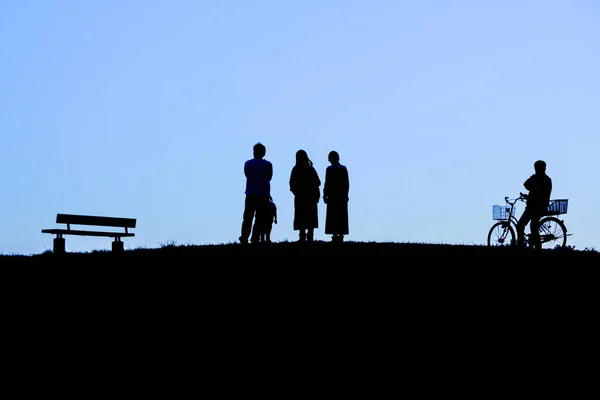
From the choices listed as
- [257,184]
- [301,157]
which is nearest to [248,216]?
[257,184]

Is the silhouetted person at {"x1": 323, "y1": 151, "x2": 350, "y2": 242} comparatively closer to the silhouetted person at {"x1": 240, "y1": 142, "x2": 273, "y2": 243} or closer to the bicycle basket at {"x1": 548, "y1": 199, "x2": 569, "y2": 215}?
the silhouetted person at {"x1": 240, "y1": 142, "x2": 273, "y2": 243}

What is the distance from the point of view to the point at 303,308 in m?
12.6

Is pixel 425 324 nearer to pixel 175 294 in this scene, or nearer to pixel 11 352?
pixel 175 294

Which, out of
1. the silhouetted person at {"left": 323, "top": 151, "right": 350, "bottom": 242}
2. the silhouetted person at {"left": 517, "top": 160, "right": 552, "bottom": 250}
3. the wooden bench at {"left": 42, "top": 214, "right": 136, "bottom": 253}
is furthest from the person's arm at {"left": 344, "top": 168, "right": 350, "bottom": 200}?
the wooden bench at {"left": 42, "top": 214, "right": 136, "bottom": 253}

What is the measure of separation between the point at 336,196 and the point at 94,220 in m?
7.47

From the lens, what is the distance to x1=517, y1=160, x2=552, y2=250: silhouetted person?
20.4 meters

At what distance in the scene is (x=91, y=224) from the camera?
24.4m

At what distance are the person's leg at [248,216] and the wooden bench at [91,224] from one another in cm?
583

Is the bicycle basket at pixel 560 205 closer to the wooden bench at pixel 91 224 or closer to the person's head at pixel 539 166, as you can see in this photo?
the person's head at pixel 539 166

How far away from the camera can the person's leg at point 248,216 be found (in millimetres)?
19281

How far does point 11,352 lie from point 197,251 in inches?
274

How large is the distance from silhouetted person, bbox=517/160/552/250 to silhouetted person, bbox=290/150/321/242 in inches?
191

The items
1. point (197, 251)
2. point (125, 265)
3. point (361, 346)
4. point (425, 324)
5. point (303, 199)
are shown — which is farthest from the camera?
point (303, 199)

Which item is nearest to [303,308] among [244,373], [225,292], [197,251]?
[225,292]
